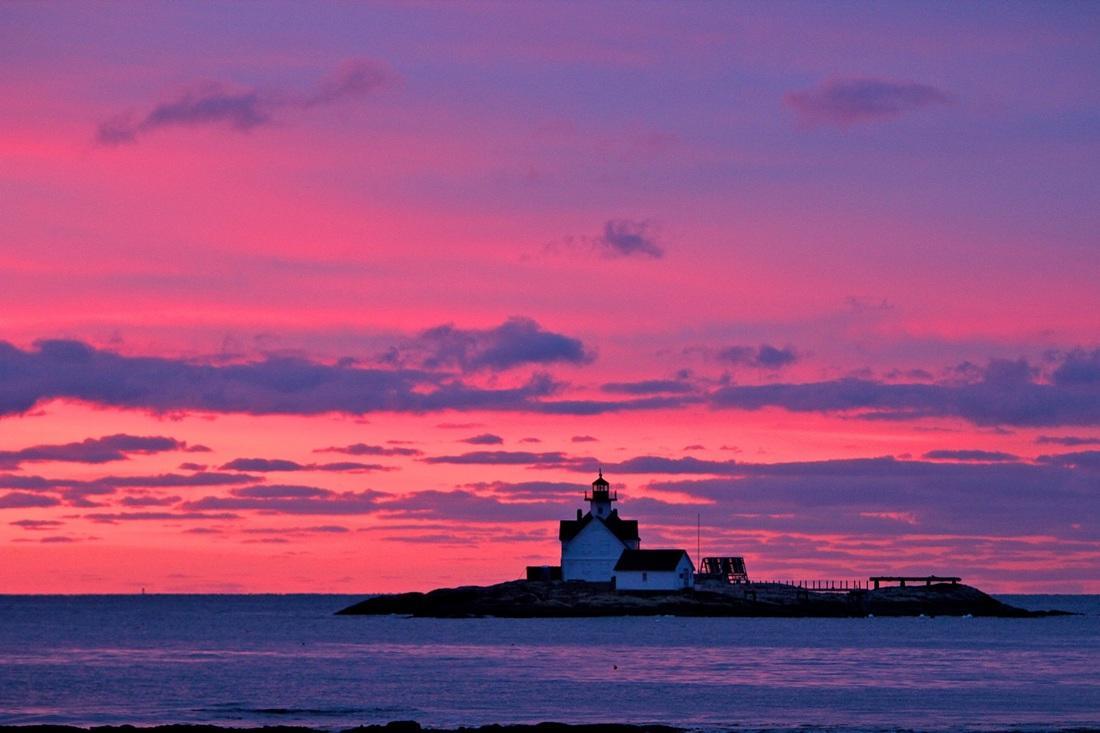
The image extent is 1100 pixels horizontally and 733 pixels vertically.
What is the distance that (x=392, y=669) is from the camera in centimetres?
8362

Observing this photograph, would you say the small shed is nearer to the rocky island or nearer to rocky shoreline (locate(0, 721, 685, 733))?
the rocky island

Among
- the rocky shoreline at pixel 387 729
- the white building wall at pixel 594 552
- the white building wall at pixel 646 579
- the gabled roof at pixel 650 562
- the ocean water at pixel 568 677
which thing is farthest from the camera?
the white building wall at pixel 594 552

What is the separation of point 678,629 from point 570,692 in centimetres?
5970

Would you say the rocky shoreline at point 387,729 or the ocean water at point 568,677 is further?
the ocean water at point 568,677

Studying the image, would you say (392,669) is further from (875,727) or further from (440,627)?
(440,627)

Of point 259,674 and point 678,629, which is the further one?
point 678,629

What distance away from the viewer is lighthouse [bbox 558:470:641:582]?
13550 cm

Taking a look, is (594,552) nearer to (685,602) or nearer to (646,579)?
(646,579)

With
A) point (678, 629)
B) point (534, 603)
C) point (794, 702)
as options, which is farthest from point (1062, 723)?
point (534, 603)

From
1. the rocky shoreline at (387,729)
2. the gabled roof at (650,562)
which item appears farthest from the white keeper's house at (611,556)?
the rocky shoreline at (387,729)

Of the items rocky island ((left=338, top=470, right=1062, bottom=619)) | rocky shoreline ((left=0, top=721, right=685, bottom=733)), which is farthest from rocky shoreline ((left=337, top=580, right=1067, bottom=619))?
rocky shoreline ((left=0, top=721, right=685, bottom=733))

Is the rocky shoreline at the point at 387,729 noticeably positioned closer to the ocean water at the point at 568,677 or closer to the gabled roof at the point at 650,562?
the ocean water at the point at 568,677

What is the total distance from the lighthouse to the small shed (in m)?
1.12

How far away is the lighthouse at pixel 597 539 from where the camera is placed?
136m
